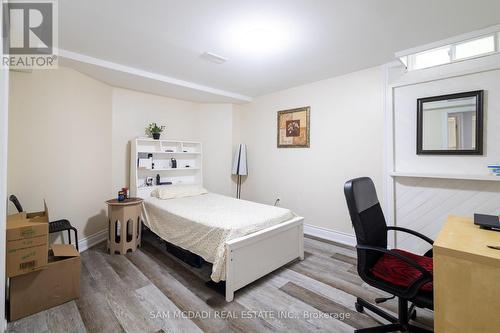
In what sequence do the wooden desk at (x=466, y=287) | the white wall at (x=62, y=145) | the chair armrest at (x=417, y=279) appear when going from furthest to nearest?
the white wall at (x=62, y=145) < the chair armrest at (x=417, y=279) < the wooden desk at (x=466, y=287)

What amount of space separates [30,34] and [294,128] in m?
3.36

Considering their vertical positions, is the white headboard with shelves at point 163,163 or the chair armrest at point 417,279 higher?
the white headboard with shelves at point 163,163

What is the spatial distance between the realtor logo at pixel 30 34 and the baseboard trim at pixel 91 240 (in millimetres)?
2169

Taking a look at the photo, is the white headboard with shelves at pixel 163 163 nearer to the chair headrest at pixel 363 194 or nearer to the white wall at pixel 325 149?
the white wall at pixel 325 149

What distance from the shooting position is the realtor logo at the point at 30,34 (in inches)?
69.4

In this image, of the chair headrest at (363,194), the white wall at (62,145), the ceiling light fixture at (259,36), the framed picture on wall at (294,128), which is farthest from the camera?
the framed picture on wall at (294,128)

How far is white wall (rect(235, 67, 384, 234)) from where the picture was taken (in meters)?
3.03

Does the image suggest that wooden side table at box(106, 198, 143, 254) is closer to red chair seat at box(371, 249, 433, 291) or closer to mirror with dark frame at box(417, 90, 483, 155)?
red chair seat at box(371, 249, 433, 291)

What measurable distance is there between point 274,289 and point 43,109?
324 centimetres

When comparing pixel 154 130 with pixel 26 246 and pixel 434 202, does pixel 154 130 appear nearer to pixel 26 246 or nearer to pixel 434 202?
pixel 26 246

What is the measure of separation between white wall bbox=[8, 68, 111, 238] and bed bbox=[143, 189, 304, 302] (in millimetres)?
879

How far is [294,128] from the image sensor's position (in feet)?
12.6

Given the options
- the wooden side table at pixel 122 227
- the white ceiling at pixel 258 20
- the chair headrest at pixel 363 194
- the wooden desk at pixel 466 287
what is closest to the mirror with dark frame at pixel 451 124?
the white ceiling at pixel 258 20

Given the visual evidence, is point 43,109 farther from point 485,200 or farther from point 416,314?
point 485,200
